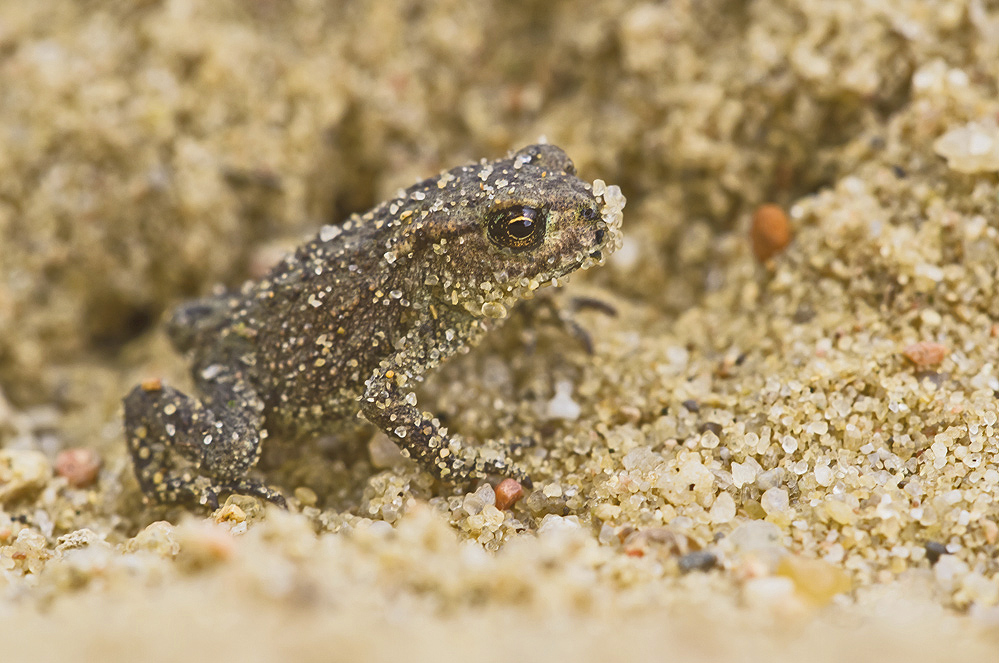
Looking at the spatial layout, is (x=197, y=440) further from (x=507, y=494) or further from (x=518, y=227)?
(x=518, y=227)

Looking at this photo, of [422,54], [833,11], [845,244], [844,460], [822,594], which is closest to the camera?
[822,594]


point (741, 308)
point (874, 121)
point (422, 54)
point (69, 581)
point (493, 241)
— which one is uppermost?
point (422, 54)

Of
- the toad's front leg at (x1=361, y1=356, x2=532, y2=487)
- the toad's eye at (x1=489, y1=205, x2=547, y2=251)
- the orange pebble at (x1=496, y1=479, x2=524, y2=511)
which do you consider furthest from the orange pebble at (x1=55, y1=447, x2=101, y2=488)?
the toad's eye at (x1=489, y1=205, x2=547, y2=251)

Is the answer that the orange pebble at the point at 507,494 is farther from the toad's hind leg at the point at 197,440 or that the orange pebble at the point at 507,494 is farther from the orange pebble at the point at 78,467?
the orange pebble at the point at 78,467

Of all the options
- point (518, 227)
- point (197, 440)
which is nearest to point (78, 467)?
point (197, 440)

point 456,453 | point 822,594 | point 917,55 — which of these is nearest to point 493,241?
point 456,453

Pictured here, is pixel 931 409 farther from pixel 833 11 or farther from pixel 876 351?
pixel 833 11

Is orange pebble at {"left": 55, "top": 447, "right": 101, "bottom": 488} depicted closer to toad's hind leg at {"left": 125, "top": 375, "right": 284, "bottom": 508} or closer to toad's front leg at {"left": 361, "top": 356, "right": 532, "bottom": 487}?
toad's hind leg at {"left": 125, "top": 375, "right": 284, "bottom": 508}
